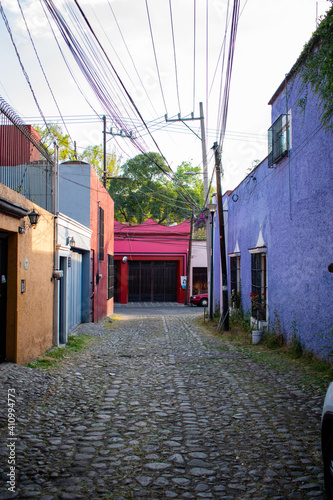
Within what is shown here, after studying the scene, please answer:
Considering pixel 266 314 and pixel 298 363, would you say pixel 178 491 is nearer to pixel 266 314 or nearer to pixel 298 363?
pixel 298 363

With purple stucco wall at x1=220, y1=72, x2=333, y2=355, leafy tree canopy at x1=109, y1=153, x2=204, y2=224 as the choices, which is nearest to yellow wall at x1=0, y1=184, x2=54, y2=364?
purple stucco wall at x1=220, y1=72, x2=333, y2=355

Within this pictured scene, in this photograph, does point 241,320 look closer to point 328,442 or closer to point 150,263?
A: point 328,442

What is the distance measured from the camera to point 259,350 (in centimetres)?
913

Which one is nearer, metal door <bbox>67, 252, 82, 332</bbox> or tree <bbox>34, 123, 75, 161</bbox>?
metal door <bbox>67, 252, 82, 332</bbox>

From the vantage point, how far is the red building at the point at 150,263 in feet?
91.8

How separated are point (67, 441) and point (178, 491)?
4.50ft

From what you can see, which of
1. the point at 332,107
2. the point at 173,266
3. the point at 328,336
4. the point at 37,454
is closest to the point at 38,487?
the point at 37,454

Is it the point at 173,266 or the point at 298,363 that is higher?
the point at 173,266

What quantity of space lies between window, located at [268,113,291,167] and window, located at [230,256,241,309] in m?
4.95

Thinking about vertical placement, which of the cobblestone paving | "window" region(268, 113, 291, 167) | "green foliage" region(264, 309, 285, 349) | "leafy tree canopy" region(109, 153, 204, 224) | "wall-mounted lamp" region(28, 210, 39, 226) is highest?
"leafy tree canopy" region(109, 153, 204, 224)

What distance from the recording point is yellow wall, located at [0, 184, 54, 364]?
6387 mm

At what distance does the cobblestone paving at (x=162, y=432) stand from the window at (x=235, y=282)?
6.17 meters

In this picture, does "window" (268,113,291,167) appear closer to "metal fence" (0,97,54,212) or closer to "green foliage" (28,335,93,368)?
"metal fence" (0,97,54,212)

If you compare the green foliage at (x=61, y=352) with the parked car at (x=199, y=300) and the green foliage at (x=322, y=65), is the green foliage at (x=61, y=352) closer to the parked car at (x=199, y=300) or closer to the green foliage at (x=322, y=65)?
the green foliage at (x=322, y=65)
